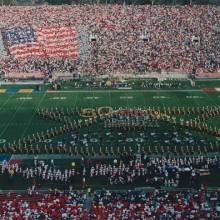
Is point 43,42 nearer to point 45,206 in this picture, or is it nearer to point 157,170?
point 157,170

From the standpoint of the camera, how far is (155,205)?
83.9 feet

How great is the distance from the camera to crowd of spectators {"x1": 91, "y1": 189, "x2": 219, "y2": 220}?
80.1 feet

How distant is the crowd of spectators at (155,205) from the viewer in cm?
2442

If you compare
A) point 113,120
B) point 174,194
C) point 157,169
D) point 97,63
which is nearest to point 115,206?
point 174,194

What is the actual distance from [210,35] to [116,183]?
40.5 m

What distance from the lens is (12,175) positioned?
1243 inches

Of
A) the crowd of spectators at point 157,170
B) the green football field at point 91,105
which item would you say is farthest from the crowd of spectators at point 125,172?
the green football field at point 91,105

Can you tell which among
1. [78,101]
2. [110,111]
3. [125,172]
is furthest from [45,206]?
[78,101]

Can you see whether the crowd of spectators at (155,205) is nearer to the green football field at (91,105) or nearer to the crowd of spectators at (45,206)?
the crowd of spectators at (45,206)

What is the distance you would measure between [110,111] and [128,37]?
2411 cm

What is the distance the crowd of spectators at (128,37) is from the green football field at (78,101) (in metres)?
8.29

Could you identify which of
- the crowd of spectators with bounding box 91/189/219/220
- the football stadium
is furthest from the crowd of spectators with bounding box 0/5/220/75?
the crowd of spectators with bounding box 91/189/219/220

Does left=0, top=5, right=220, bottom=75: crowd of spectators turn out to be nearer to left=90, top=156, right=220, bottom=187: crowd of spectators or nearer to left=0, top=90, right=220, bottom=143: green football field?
left=0, top=90, right=220, bottom=143: green football field

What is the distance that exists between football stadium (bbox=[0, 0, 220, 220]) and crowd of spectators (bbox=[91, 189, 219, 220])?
2.3 inches
